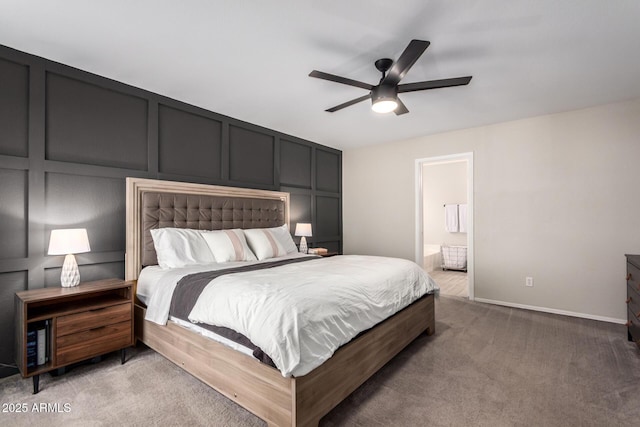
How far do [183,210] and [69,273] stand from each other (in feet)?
3.84

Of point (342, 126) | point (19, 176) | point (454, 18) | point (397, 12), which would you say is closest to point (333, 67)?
point (397, 12)

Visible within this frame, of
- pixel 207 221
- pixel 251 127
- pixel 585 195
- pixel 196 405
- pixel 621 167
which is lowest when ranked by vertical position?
pixel 196 405

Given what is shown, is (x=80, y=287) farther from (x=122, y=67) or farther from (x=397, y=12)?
(x=397, y=12)

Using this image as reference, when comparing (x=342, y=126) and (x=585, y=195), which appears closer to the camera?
(x=585, y=195)

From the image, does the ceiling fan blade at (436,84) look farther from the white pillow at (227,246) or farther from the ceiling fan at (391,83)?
the white pillow at (227,246)

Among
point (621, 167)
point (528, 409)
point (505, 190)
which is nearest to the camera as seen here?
point (528, 409)

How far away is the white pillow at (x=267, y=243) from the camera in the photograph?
11.6 ft

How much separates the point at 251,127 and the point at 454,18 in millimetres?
2951

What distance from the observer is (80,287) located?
8.16 feet

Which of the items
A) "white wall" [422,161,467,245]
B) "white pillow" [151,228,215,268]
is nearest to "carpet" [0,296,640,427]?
"white pillow" [151,228,215,268]

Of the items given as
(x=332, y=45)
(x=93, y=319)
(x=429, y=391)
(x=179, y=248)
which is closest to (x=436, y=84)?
(x=332, y=45)

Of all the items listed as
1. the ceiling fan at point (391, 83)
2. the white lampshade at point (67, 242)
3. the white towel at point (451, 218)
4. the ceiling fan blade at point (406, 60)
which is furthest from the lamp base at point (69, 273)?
the white towel at point (451, 218)

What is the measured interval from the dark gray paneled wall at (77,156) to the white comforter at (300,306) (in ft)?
3.37

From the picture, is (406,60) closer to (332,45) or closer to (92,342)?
(332,45)
